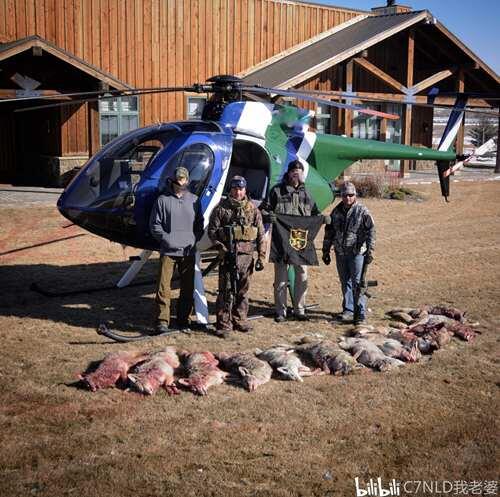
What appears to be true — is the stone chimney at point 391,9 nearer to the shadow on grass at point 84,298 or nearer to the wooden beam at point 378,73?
the wooden beam at point 378,73

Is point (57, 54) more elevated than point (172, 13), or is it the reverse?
point (172, 13)

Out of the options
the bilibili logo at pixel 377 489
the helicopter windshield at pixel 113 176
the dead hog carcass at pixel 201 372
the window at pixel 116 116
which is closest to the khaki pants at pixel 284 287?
the dead hog carcass at pixel 201 372

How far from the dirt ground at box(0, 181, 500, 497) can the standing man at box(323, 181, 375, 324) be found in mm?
380

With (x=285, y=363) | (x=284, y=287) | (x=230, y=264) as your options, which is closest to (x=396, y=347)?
(x=285, y=363)

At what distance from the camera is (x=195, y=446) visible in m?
5.38

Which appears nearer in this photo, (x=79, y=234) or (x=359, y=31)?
(x=79, y=234)

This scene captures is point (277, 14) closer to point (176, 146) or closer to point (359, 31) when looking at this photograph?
point (359, 31)

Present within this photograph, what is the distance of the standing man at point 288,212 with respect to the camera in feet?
28.9

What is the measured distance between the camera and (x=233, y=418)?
19.4 feet

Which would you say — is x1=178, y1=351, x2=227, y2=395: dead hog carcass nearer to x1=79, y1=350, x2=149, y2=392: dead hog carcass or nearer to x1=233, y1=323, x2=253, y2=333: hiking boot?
x1=79, y1=350, x2=149, y2=392: dead hog carcass

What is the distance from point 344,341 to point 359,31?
726 inches

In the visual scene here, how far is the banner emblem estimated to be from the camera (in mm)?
8781

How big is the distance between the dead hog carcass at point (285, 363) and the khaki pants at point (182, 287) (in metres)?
1.41

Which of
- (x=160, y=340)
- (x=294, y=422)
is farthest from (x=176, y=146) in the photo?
(x=294, y=422)
